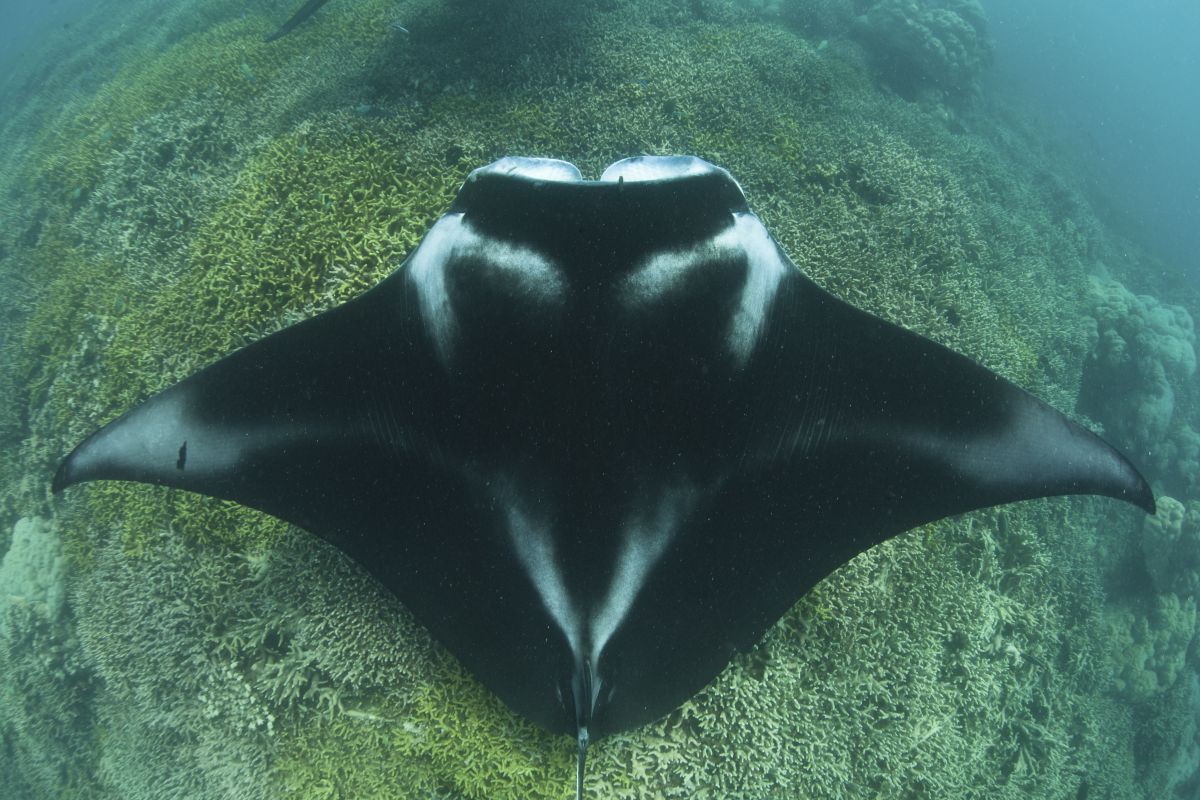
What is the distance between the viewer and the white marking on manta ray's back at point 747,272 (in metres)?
1.68

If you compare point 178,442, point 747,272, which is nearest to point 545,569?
point 747,272

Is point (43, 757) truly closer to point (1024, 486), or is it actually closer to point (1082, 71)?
point (1024, 486)

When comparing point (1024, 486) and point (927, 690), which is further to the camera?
point (927, 690)

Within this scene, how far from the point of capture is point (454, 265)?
1801 mm

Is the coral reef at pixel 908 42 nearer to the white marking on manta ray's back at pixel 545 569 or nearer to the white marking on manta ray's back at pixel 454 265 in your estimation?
the white marking on manta ray's back at pixel 454 265

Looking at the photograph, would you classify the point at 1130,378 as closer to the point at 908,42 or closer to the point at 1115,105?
the point at 908,42

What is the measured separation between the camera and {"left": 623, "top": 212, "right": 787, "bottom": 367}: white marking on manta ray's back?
5.52 ft

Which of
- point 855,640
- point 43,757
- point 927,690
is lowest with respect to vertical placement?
point 43,757

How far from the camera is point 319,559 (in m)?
2.56

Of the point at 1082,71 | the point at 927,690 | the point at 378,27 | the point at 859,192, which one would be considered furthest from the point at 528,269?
the point at 1082,71

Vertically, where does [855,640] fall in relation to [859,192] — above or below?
below

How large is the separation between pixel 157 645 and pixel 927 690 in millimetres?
3877

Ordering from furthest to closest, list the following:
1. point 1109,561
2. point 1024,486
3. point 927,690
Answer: point 1109,561 < point 927,690 < point 1024,486

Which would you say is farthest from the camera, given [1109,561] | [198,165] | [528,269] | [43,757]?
[1109,561]
